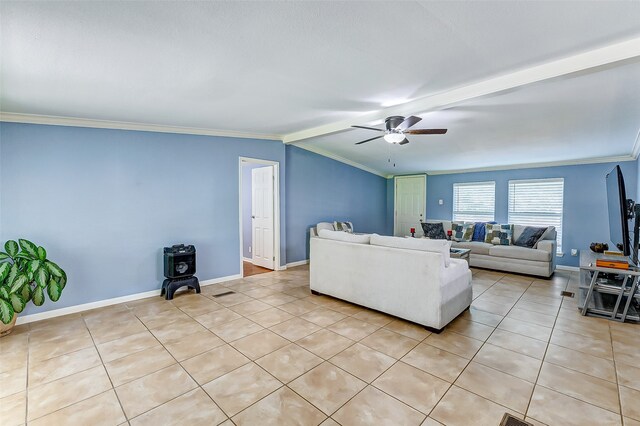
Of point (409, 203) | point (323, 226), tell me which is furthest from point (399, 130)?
point (409, 203)

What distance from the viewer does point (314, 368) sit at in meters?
2.35

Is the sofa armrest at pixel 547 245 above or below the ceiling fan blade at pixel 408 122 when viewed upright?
below

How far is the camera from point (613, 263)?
10.9 feet

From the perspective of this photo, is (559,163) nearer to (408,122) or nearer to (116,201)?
(408,122)

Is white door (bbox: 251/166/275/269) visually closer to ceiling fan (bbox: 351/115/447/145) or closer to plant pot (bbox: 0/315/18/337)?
ceiling fan (bbox: 351/115/447/145)

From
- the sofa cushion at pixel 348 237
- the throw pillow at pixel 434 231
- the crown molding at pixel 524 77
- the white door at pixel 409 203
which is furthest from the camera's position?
the white door at pixel 409 203

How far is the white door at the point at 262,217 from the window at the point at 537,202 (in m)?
5.30

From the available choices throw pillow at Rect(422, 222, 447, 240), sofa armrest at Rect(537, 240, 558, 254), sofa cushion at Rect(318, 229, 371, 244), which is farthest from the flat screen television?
throw pillow at Rect(422, 222, 447, 240)

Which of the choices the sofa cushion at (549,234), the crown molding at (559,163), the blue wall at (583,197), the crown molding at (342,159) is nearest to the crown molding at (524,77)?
the crown molding at (342,159)

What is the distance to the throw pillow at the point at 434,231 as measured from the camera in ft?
21.8

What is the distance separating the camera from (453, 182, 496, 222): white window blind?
271 inches

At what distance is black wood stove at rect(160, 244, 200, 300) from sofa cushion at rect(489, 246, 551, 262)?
5312mm

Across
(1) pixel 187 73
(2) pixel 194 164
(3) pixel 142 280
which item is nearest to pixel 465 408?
(1) pixel 187 73

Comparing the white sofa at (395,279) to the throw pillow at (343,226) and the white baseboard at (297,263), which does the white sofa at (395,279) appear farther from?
the throw pillow at (343,226)
